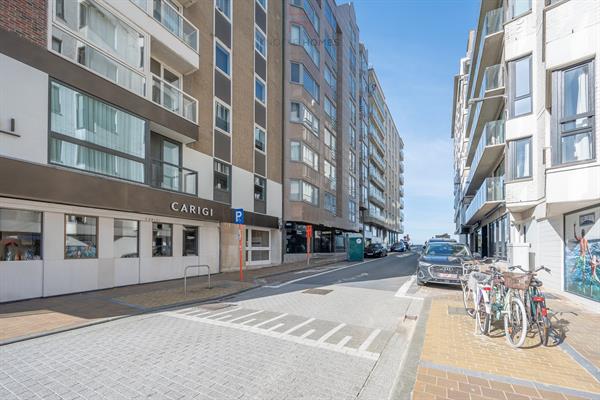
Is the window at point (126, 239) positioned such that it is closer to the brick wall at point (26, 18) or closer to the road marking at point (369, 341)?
the brick wall at point (26, 18)

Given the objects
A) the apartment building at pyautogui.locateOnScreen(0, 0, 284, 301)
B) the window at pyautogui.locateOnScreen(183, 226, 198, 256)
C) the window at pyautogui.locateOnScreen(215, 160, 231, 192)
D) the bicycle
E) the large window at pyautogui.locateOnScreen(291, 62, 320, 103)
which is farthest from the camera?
the large window at pyautogui.locateOnScreen(291, 62, 320, 103)

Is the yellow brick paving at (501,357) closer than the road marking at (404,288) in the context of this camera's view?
Yes

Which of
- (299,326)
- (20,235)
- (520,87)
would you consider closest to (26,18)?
(20,235)

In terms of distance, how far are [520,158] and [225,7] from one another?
17.0 metres

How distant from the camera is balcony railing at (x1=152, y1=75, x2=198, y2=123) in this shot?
13.3 metres

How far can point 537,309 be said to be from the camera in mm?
5551

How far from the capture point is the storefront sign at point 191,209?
1318cm

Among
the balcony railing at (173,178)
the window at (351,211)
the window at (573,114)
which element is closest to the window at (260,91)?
the balcony railing at (173,178)

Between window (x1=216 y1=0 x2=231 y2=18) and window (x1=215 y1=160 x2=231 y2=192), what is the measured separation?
8616 mm

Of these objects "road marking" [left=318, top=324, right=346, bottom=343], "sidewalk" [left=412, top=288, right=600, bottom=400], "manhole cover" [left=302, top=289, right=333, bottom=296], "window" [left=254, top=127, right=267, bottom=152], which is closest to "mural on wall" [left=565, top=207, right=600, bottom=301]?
"sidewalk" [left=412, top=288, right=600, bottom=400]

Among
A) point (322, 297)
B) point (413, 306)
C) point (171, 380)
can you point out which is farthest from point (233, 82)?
point (171, 380)

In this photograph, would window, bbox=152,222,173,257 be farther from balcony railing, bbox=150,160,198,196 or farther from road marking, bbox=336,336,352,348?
road marking, bbox=336,336,352,348

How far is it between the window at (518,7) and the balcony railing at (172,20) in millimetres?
14135

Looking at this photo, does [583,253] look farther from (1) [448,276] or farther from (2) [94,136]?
(2) [94,136]
